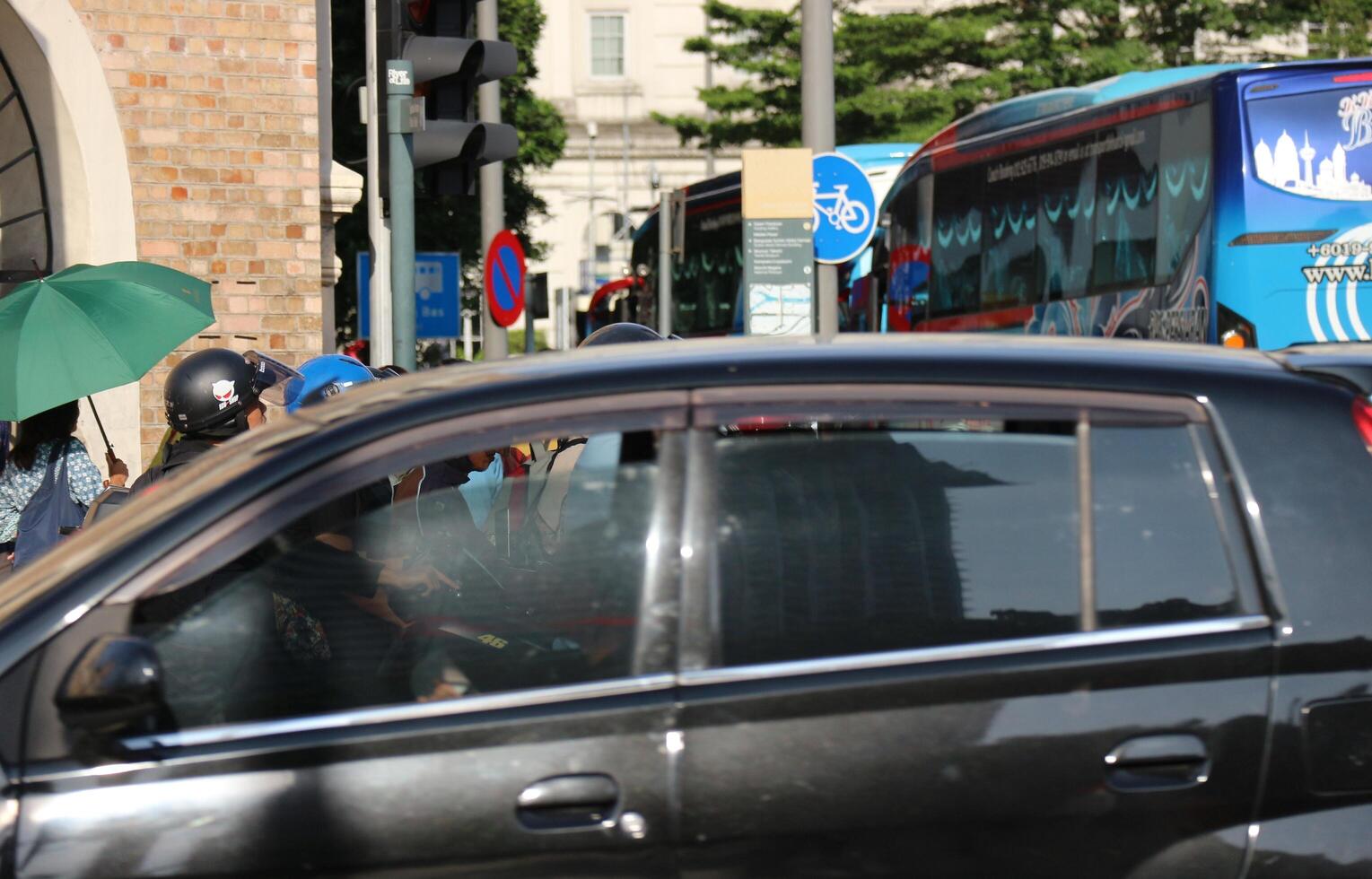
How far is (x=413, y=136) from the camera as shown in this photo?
8.19 meters

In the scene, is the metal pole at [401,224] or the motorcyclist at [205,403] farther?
the metal pole at [401,224]

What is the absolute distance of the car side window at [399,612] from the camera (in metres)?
2.87

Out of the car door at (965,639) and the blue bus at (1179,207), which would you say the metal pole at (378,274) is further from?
the car door at (965,639)

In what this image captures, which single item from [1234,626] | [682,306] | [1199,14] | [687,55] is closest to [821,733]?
[1234,626]

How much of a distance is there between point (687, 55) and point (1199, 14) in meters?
24.9

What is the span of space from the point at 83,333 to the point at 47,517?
0.66 meters

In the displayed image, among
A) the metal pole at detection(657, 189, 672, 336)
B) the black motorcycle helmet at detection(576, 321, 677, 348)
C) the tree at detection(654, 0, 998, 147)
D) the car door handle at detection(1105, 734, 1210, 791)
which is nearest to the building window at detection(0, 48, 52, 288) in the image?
the metal pole at detection(657, 189, 672, 336)

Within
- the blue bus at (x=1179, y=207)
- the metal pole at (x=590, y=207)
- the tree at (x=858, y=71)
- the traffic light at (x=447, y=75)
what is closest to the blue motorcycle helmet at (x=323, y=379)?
the traffic light at (x=447, y=75)

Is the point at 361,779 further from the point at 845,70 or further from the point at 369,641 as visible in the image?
the point at 845,70

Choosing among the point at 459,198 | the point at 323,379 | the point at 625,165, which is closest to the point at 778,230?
the point at 323,379

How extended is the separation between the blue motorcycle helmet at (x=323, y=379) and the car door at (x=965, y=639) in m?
4.04

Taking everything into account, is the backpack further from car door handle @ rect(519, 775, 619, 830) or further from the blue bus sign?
the blue bus sign

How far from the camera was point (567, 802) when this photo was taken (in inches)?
109

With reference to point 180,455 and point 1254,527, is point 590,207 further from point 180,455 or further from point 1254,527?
point 1254,527
